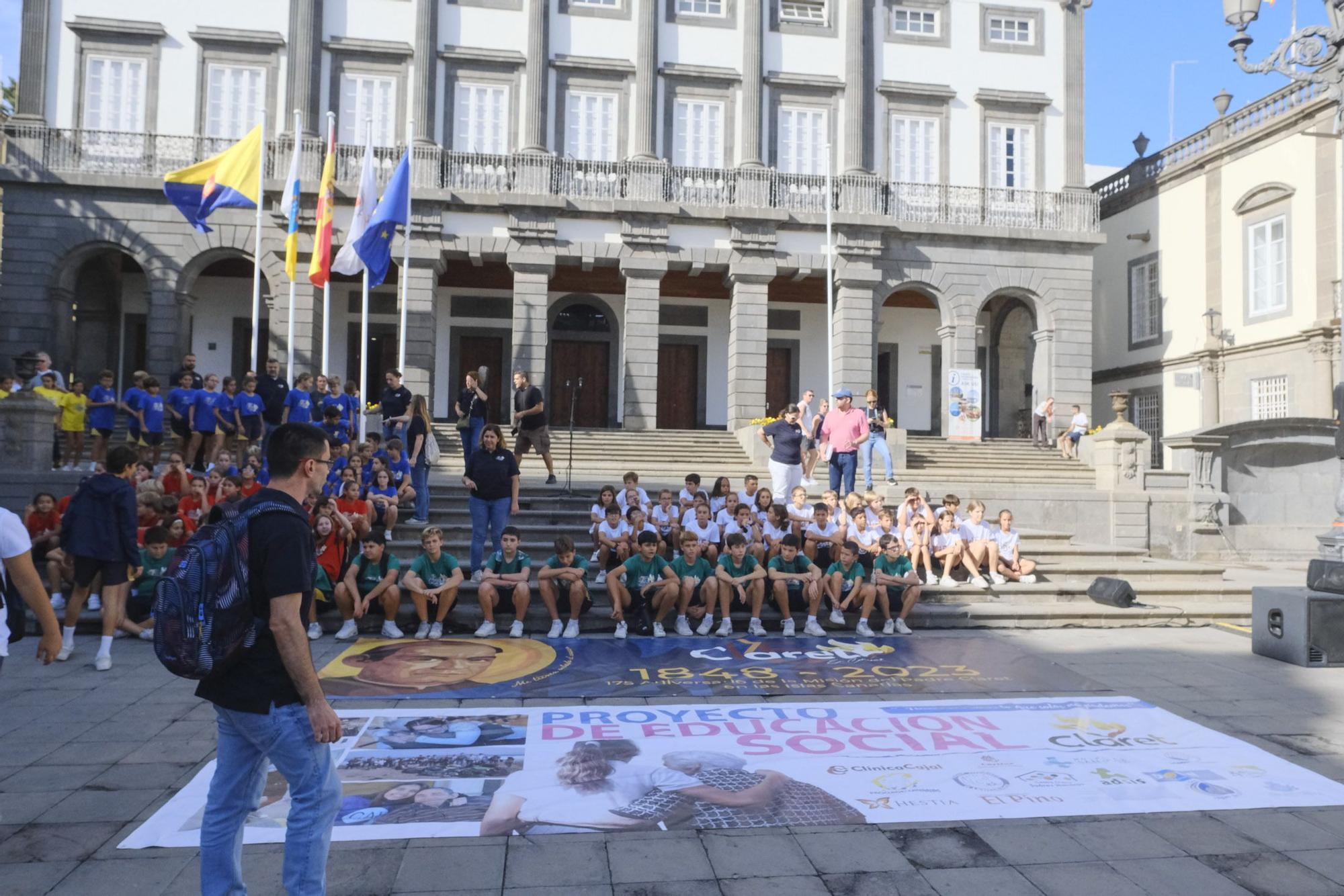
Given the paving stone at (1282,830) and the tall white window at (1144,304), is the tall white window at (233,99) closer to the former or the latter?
the paving stone at (1282,830)

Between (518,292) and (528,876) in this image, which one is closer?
(528,876)

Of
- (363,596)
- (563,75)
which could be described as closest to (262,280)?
(563,75)

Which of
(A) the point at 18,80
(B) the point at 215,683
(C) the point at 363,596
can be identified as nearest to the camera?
(B) the point at 215,683

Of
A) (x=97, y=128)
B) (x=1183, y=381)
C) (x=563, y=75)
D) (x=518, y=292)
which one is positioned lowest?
(x=1183, y=381)

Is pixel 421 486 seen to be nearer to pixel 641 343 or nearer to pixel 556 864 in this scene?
pixel 556 864

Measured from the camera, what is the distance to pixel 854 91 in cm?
2247

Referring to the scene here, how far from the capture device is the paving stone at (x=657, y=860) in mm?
3639

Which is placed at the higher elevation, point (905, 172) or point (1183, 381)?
point (905, 172)

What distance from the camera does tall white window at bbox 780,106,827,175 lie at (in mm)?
22594

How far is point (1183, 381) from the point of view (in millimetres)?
23609

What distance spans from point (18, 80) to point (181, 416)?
1280 cm

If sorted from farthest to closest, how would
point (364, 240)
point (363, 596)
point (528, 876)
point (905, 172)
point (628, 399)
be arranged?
point (905, 172), point (628, 399), point (364, 240), point (363, 596), point (528, 876)

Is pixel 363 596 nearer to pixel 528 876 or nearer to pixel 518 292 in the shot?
pixel 528 876

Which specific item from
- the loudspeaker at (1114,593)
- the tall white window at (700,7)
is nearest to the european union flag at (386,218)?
the tall white window at (700,7)
